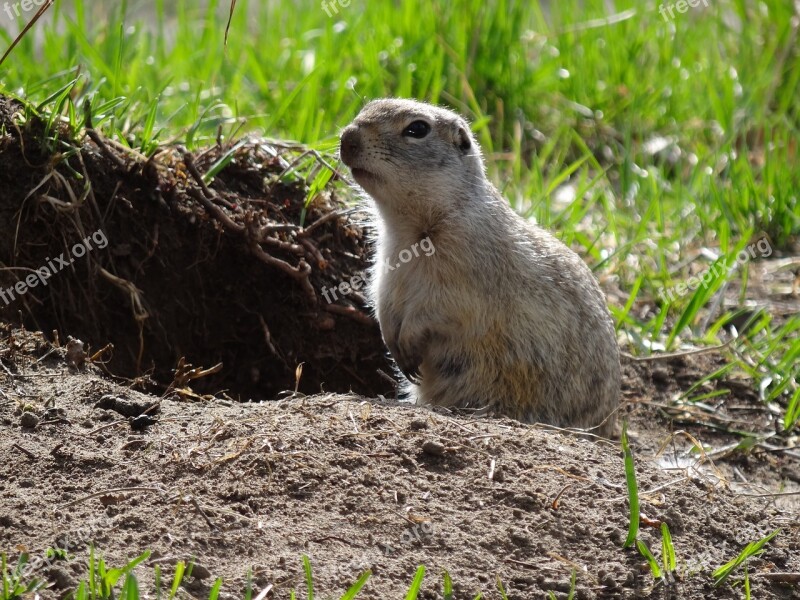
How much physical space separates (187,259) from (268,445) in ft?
5.87

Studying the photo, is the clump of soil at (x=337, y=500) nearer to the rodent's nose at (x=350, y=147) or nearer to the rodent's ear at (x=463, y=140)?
the rodent's nose at (x=350, y=147)

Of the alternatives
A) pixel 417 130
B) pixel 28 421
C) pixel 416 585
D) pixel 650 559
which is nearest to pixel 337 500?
pixel 416 585

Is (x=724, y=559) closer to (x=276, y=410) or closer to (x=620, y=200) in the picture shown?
(x=276, y=410)

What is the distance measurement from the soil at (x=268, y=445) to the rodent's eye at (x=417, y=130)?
0.76m

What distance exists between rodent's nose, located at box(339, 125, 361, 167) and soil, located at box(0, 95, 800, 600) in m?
0.69

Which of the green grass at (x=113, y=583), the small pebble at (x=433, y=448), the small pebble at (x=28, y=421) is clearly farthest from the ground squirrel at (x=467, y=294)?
the green grass at (x=113, y=583)

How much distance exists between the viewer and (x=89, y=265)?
444 cm

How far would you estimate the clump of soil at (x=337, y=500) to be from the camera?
9.00 feet

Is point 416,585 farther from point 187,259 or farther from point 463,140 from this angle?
point 187,259

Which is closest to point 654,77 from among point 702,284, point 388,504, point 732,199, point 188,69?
point 732,199

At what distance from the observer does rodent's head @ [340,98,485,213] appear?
418 centimetres

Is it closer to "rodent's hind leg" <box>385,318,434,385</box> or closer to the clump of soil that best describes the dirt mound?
"rodent's hind leg" <box>385,318,434,385</box>

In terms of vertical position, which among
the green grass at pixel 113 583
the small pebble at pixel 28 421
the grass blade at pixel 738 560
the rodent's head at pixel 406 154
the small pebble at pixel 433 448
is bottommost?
the grass blade at pixel 738 560

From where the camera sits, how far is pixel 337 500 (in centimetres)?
301
